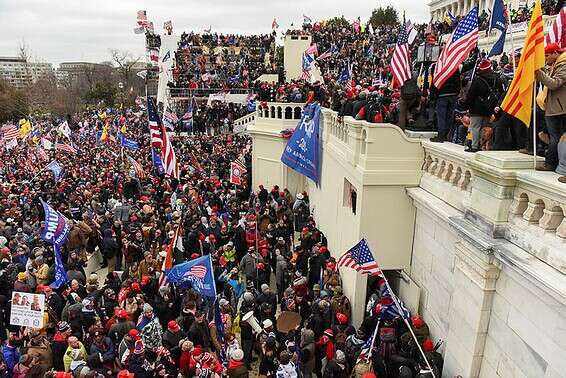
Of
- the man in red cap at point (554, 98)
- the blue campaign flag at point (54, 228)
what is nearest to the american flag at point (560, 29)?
the man in red cap at point (554, 98)

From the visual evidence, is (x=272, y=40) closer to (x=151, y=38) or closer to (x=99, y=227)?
(x=151, y=38)

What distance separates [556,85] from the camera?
4887 mm

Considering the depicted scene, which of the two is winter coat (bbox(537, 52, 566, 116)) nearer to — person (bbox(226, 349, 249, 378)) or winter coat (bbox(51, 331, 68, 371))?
person (bbox(226, 349, 249, 378))

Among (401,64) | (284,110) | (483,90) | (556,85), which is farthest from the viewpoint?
(284,110)

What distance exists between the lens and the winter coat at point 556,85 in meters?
4.88

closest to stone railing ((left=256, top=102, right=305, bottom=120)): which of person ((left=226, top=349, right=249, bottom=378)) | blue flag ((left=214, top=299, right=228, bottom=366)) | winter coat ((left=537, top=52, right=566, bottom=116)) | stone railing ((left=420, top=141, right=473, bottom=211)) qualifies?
stone railing ((left=420, top=141, right=473, bottom=211))

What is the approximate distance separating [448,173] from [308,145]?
6253 millimetres

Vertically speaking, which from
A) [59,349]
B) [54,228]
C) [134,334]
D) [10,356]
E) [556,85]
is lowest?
[10,356]

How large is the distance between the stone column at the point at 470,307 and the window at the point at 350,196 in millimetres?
3146

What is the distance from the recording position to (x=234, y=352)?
7.14m

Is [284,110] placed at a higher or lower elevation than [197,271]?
higher

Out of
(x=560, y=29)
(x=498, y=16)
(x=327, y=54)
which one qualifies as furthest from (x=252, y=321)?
(x=327, y=54)

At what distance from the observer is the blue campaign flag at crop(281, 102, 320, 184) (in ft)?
42.5

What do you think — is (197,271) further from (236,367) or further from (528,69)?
(528,69)
